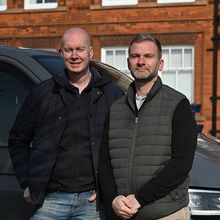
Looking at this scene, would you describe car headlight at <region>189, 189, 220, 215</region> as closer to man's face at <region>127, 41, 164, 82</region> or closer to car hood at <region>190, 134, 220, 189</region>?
car hood at <region>190, 134, 220, 189</region>

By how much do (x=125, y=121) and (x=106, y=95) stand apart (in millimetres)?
298

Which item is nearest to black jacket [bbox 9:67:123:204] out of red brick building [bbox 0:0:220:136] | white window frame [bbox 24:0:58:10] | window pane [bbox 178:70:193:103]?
red brick building [bbox 0:0:220:136]

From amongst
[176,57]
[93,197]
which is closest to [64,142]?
[93,197]

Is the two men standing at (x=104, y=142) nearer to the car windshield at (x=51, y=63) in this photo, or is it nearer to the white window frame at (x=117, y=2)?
the car windshield at (x=51, y=63)

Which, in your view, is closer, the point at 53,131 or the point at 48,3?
the point at 53,131

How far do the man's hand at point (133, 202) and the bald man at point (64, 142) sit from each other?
270 mm

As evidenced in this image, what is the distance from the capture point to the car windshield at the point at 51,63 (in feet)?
8.64

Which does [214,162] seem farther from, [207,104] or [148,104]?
[207,104]

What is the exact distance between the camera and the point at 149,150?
186 cm

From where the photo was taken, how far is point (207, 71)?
36.4ft

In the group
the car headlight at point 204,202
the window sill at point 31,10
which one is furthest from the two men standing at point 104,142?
the window sill at point 31,10

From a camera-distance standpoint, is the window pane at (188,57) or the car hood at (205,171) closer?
the car hood at (205,171)

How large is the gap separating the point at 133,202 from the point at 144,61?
80 centimetres

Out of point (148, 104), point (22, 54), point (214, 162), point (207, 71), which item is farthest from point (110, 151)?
point (207, 71)
